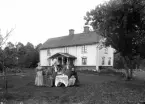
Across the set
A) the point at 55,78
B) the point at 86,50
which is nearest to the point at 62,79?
the point at 55,78

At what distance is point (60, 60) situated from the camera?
36500 millimetres

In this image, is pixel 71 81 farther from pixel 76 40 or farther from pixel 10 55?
pixel 76 40

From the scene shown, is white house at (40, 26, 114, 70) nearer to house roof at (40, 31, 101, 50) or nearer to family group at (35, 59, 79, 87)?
house roof at (40, 31, 101, 50)

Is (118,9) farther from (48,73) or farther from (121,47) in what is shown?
(48,73)

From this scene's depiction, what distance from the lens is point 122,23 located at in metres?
14.6

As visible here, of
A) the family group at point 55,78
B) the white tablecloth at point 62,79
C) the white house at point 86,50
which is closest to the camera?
the white tablecloth at point 62,79

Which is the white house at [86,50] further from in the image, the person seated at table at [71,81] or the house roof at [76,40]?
the person seated at table at [71,81]

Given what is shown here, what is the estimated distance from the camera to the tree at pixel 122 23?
1323 cm

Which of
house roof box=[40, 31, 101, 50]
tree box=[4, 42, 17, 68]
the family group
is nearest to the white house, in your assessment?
house roof box=[40, 31, 101, 50]

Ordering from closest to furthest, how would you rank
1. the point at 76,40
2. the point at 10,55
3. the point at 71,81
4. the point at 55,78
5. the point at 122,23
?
the point at 10,55
the point at 71,81
the point at 55,78
the point at 122,23
the point at 76,40

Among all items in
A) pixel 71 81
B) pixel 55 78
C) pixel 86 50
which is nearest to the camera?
pixel 71 81

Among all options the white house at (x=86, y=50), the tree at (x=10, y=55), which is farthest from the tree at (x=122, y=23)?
the white house at (x=86, y=50)

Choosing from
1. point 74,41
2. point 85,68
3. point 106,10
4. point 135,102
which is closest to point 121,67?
point 85,68

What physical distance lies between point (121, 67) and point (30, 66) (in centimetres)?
2461
